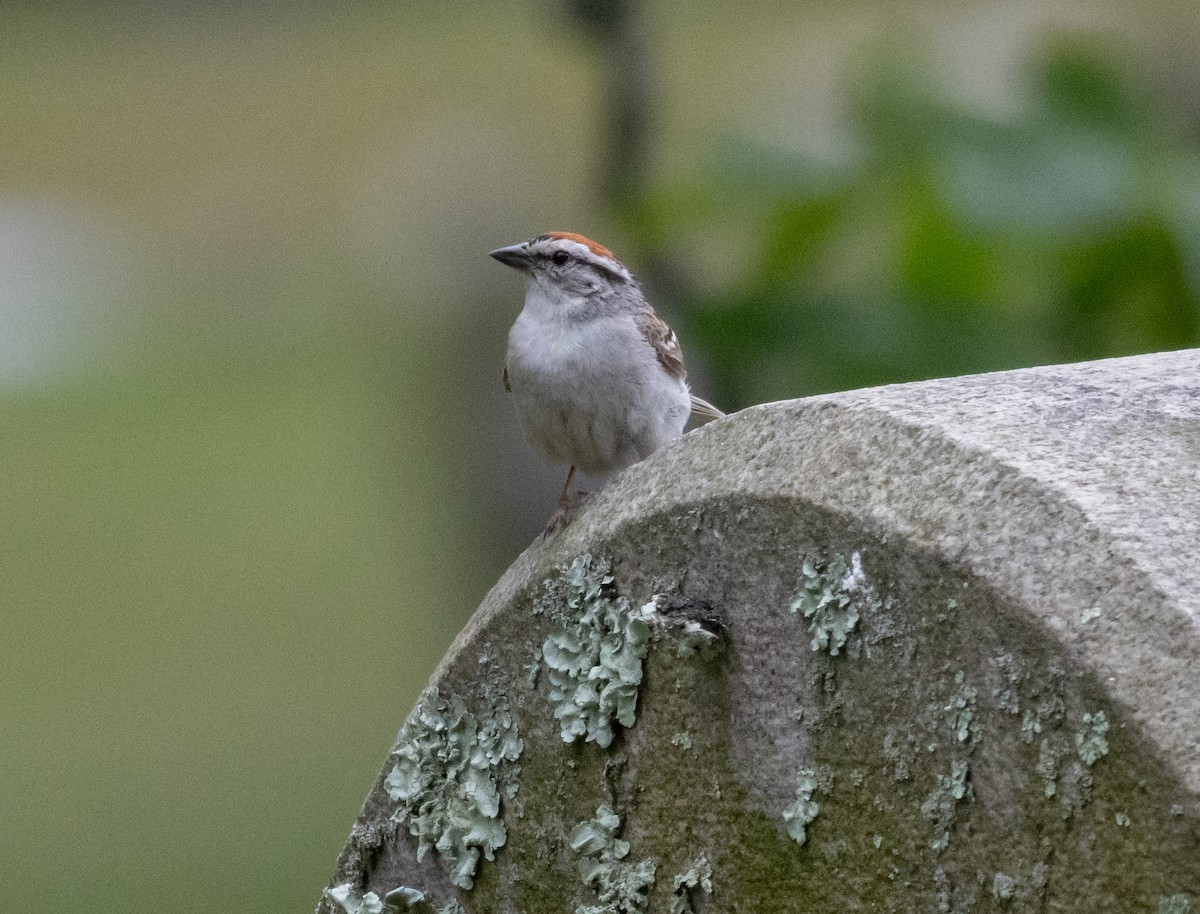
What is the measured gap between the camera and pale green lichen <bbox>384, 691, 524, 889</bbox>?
208 cm

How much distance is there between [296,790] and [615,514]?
6848mm

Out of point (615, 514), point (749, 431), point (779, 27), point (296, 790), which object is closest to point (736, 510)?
point (749, 431)

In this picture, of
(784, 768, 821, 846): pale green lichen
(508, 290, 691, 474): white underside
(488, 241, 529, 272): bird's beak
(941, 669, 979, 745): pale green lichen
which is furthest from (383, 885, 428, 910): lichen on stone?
(488, 241, 529, 272): bird's beak

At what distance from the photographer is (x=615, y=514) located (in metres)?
2.02

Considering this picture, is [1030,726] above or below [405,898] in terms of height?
above

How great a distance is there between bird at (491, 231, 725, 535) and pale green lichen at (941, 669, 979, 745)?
164cm

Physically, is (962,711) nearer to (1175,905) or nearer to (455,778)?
(1175,905)

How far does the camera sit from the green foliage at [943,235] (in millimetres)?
3660

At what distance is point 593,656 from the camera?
77.7 inches

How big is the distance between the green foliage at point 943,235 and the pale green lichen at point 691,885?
6.61 feet

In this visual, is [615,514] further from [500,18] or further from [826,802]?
[500,18]

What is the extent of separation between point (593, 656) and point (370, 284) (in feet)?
54.5

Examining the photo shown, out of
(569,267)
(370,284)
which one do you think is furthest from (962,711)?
(370,284)

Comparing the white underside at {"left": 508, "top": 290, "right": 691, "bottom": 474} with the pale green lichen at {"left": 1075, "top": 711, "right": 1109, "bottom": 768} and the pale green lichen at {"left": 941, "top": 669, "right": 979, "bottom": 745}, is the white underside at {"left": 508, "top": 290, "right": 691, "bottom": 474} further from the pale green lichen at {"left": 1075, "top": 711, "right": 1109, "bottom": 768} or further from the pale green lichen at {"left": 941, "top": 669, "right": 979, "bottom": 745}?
the pale green lichen at {"left": 1075, "top": 711, "right": 1109, "bottom": 768}
